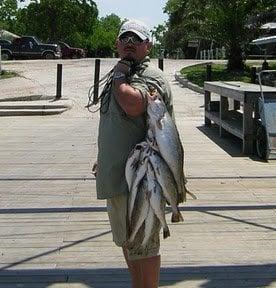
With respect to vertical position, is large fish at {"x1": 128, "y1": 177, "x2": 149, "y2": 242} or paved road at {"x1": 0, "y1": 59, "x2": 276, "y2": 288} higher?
large fish at {"x1": 128, "y1": 177, "x2": 149, "y2": 242}

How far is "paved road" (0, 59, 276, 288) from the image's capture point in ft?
15.3

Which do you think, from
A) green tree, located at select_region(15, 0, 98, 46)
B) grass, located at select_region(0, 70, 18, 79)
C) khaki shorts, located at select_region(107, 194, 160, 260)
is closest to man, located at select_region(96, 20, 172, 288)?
khaki shorts, located at select_region(107, 194, 160, 260)

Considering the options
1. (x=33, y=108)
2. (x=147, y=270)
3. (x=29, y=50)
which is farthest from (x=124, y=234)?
(x=29, y=50)

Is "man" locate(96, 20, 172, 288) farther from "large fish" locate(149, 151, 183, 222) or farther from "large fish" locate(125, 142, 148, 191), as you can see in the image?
"large fish" locate(149, 151, 183, 222)

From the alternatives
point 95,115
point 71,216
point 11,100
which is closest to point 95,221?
point 71,216

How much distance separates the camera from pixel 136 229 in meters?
3.46

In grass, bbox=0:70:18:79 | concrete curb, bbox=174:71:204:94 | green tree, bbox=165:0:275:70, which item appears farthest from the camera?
grass, bbox=0:70:18:79

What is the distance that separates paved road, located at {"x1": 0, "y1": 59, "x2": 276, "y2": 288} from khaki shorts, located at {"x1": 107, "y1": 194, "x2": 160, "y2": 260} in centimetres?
91

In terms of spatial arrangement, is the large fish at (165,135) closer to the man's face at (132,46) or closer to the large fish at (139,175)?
the large fish at (139,175)

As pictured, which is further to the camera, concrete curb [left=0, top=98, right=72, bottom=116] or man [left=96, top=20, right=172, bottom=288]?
concrete curb [left=0, top=98, right=72, bottom=116]

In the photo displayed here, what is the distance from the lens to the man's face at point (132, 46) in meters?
3.50

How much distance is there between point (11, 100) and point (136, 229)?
18.6 m

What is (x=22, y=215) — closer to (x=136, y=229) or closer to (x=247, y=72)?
(x=136, y=229)

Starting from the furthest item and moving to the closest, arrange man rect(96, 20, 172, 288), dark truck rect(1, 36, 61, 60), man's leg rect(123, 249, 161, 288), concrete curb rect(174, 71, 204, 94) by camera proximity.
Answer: dark truck rect(1, 36, 61, 60) → concrete curb rect(174, 71, 204, 94) → man's leg rect(123, 249, 161, 288) → man rect(96, 20, 172, 288)
